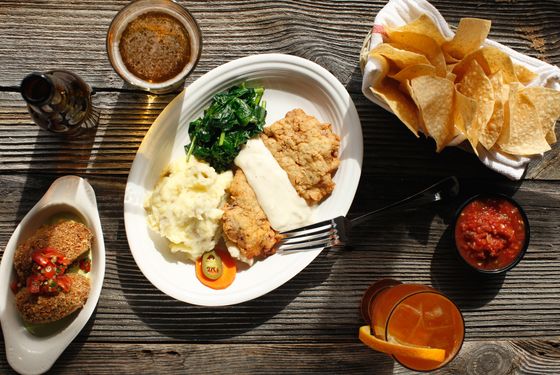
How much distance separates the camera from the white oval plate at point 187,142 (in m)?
2.59

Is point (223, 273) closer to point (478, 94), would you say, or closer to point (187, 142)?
point (187, 142)

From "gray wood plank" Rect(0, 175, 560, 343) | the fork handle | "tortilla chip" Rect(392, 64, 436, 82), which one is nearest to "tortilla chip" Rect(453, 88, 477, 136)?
"tortilla chip" Rect(392, 64, 436, 82)

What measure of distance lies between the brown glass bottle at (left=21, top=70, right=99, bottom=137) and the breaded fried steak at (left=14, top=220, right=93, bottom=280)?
1.48ft

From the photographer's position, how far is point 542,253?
9.55 ft

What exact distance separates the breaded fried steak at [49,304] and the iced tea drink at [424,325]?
1.38 meters

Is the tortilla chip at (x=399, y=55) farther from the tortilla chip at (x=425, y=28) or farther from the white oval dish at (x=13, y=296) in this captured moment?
the white oval dish at (x=13, y=296)

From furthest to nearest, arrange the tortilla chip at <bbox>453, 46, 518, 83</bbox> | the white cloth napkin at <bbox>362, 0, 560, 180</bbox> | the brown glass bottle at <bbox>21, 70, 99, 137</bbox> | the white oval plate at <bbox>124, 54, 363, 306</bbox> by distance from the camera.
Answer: the white oval plate at <bbox>124, 54, 363, 306</bbox>
the white cloth napkin at <bbox>362, 0, 560, 180</bbox>
the tortilla chip at <bbox>453, 46, 518, 83</bbox>
the brown glass bottle at <bbox>21, 70, 99, 137</bbox>

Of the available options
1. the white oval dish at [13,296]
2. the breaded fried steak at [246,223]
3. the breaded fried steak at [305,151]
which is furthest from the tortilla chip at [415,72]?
the white oval dish at [13,296]

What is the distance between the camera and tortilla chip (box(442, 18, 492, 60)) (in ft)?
7.54

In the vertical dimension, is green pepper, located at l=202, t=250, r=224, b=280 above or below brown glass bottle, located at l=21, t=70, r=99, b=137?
below

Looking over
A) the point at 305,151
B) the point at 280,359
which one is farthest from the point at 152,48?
the point at 280,359

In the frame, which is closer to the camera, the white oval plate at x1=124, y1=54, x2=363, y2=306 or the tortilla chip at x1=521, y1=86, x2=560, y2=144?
the tortilla chip at x1=521, y1=86, x2=560, y2=144

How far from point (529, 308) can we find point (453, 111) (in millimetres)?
1236

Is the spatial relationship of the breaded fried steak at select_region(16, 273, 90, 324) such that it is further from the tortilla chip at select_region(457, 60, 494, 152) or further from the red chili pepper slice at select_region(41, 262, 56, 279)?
the tortilla chip at select_region(457, 60, 494, 152)
